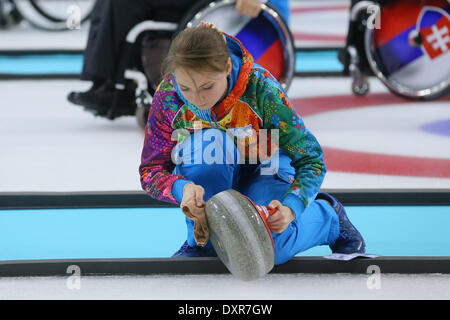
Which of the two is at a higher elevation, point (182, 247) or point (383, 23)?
point (383, 23)

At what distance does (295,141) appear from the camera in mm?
1478

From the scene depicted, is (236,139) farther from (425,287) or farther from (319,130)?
(319,130)

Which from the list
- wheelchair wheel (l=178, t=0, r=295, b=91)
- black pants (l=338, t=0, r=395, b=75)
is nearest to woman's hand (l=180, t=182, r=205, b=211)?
wheelchair wheel (l=178, t=0, r=295, b=91)

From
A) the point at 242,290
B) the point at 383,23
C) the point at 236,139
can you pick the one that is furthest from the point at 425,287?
the point at 383,23

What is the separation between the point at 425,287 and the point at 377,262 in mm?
113

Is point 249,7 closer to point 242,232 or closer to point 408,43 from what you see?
point 408,43

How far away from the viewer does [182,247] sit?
1.67 metres

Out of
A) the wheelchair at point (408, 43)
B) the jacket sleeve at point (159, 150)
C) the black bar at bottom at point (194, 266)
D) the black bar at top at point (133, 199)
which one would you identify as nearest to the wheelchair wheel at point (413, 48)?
the wheelchair at point (408, 43)

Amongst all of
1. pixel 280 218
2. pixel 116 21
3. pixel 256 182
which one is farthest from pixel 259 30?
pixel 280 218

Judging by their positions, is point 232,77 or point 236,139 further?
point 236,139

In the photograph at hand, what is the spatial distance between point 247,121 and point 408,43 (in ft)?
6.31

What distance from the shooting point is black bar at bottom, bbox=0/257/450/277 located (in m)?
1.57
